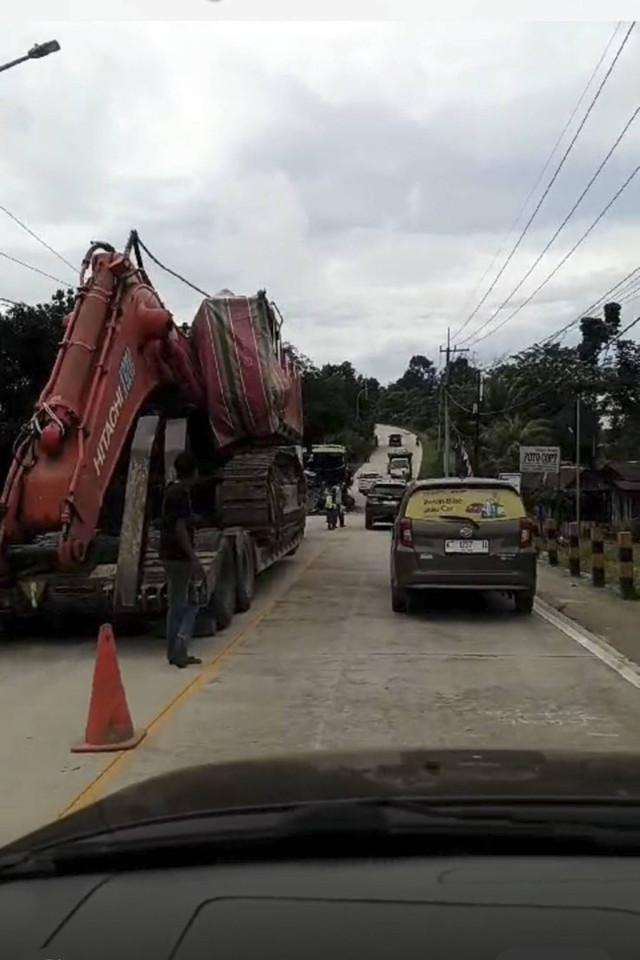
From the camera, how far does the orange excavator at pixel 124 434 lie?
11.3 meters

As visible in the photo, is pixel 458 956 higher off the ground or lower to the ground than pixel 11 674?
higher

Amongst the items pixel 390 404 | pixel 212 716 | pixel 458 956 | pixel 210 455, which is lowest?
pixel 212 716

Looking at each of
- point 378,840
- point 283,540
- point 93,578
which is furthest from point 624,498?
point 378,840

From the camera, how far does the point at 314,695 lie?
30.6ft

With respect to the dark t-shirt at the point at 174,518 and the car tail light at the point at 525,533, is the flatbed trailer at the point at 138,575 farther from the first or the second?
the car tail light at the point at 525,533

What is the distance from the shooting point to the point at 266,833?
216cm

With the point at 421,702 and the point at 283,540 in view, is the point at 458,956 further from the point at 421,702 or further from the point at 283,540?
the point at 283,540

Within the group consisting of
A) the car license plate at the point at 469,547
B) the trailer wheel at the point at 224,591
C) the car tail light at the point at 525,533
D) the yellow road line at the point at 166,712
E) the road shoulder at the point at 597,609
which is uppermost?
the car tail light at the point at 525,533

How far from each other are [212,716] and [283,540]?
10916 mm

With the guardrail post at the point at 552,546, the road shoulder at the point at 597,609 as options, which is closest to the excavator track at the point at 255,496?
the road shoulder at the point at 597,609

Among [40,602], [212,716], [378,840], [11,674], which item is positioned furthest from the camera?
[40,602]

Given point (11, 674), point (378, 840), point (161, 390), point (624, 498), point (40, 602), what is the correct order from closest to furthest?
point (378, 840), point (11, 674), point (40, 602), point (161, 390), point (624, 498)

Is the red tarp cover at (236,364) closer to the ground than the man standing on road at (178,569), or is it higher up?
higher up

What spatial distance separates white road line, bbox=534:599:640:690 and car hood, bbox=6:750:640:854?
713cm
